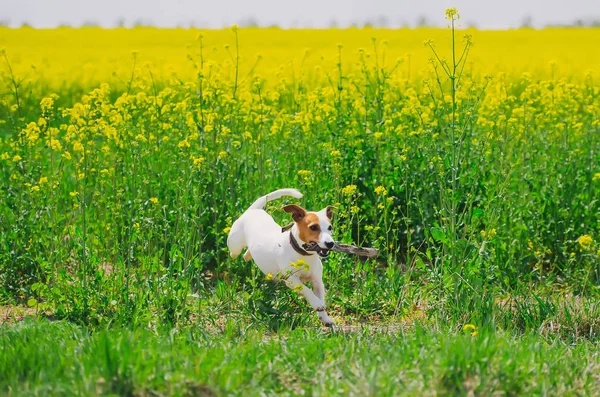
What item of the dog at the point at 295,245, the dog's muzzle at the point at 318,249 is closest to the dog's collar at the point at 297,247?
the dog at the point at 295,245

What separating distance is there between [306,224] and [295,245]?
0.67 ft

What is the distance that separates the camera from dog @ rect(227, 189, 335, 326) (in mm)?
5469

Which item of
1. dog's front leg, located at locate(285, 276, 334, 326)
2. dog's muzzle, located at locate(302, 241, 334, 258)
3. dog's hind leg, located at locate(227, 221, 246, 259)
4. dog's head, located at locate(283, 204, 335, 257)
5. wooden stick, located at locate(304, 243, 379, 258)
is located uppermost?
dog's head, located at locate(283, 204, 335, 257)

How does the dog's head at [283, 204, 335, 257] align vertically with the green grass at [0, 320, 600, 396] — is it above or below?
above

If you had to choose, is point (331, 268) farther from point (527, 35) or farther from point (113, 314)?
point (527, 35)

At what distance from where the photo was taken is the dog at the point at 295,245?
17.9 feet

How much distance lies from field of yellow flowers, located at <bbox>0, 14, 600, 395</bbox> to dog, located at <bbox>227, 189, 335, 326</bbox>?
0.25m

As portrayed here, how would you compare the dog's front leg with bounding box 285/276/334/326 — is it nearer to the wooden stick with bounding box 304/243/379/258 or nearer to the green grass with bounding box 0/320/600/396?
the wooden stick with bounding box 304/243/379/258

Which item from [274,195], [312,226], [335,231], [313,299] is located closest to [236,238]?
[274,195]

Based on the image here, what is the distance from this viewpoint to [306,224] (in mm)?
5488

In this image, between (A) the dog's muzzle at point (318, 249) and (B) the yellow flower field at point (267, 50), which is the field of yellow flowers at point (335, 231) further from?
(B) the yellow flower field at point (267, 50)

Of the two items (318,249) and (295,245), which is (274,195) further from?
(318,249)

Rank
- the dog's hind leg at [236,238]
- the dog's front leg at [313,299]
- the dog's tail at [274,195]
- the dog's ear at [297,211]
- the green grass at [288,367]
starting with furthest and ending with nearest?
the dog's hind leg at [236,238] < the dog's tail at [274,195] < the dog's front leg at [313,299] < the dog's ear at [297,211] < the green grass at [288,367]

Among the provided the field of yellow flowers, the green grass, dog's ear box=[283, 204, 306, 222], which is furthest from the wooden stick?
the green grass
